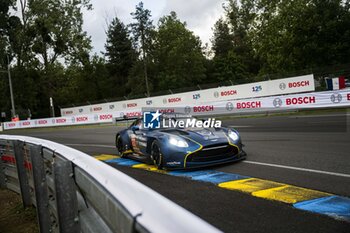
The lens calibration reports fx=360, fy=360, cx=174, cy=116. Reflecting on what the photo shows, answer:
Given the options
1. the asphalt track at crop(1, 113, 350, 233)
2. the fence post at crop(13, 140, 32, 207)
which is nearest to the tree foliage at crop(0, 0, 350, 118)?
the asphalt track at crop(1, 113, 350, 233)

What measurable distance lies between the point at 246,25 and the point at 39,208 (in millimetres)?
73354

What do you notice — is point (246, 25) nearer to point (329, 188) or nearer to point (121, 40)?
point (121, 40)

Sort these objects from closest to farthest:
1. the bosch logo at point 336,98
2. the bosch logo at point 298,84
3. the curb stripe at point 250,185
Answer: the curb stripe at point 250,185
the bosch logo at point 336,98
the bosch logo at point 298,84

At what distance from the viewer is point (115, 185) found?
1896mm

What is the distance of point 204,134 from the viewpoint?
7.34m

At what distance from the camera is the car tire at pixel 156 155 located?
737 centimetres

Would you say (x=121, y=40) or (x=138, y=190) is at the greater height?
(x=121, y=40)

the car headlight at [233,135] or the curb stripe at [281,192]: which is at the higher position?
the car headlight at [233,135]

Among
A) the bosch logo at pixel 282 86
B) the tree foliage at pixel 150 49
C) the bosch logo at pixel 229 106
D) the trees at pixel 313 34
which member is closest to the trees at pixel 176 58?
the tree foliage at pixel 150 49

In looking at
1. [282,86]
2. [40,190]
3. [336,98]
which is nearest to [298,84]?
[282,86]

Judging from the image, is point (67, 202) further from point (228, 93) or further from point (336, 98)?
point (228, 93)

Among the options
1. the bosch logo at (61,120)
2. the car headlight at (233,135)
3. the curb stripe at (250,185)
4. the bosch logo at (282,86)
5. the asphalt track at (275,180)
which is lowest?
the curb stripe at (250,185)

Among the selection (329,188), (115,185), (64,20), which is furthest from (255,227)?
(64,20)

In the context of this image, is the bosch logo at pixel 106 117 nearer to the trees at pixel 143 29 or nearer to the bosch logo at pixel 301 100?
the bosch logo at pixel 301 100
